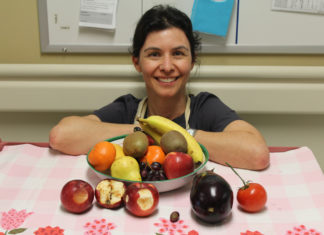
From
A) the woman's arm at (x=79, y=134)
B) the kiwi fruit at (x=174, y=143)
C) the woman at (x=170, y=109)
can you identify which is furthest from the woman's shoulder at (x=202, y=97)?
the kiwi fruit at (x=174, y=143)

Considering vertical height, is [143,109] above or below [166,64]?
below

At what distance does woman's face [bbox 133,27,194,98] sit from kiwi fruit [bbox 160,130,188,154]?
35 centimetres

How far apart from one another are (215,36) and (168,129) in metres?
0.57

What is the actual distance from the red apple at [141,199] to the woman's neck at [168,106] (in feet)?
1.91

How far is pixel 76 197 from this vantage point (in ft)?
2.13

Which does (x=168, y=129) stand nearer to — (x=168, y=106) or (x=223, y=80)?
(x=168, y=106)

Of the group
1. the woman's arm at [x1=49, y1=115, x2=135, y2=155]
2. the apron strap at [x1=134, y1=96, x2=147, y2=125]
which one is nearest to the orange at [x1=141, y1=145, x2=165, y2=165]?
the woman's arm at [x1=49, y1=115, x2=135, y2=155]

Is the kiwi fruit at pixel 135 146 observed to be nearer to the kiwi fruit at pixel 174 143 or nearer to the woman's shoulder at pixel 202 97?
the kiwi fruit at pixel 174 143

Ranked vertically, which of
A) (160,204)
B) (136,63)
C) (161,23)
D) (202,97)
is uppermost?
(161,23)

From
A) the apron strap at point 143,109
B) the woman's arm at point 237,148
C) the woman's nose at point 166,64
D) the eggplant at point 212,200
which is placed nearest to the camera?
the eggplant at point 212,200

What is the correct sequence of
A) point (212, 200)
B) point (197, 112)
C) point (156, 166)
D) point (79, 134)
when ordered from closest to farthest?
point (212, 200) → point (156, 166) → point (79, 134) → point (197, 112)

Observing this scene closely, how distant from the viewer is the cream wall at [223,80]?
49.6 inches

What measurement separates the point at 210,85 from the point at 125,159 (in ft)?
2.16

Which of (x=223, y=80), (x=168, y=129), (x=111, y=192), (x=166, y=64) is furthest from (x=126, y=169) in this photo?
(x=223, y=80)
